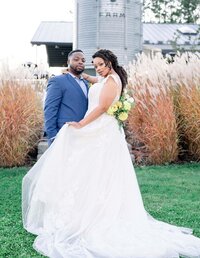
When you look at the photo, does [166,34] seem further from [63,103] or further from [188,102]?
[63,103]

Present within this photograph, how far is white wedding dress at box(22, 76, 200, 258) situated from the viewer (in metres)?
3.96

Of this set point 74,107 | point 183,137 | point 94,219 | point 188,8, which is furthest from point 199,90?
point 188,8

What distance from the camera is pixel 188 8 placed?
127ft

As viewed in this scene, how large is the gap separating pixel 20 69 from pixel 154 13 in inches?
1339

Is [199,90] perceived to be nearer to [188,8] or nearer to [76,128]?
[76,128]

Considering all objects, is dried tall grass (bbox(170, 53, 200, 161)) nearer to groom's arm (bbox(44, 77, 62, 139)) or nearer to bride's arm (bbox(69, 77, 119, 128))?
groom's arm (bbox(44, 77, 62, 139))

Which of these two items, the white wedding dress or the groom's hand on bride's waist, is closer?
the white wedding dress

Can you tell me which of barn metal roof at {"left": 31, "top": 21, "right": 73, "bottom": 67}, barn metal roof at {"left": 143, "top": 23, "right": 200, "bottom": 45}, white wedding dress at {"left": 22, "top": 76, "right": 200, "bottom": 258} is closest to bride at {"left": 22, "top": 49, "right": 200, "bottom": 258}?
white wedding dress at {"left": 22, "top": 76, "right": 200, "bottom": 258}

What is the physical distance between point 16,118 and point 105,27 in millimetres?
4632

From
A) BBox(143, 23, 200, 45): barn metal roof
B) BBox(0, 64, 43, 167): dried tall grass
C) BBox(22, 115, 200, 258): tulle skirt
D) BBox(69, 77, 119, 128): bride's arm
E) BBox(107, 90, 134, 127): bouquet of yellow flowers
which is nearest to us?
BBox(22, 115, 200, 258): tulle skirt

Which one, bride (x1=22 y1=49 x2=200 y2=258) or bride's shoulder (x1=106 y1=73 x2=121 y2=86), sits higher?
bride's shoulder (x1=106 y1=73 x2=121 y2=86)

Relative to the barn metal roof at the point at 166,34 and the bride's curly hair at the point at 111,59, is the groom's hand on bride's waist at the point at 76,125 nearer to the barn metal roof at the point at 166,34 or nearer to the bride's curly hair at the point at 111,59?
the bride's curly hair at the point at 111,59

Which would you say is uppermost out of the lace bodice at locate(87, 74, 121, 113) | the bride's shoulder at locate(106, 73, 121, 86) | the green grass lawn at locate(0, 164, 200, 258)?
the bride's shoulder at locate(106, 73, 121, 86)

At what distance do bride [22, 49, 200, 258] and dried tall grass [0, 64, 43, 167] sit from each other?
299 centimetres
